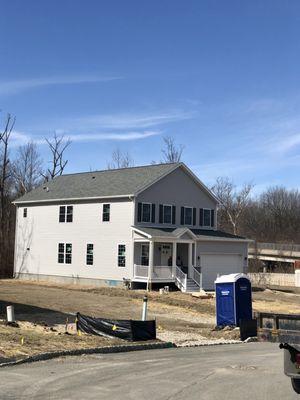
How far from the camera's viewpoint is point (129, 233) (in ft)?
127

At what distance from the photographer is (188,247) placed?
1619 inches

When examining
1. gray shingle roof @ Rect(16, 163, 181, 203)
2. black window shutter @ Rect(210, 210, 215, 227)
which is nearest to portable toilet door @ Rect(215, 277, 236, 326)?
gray shingle roof @ Rect(16, 163, 181, 203)

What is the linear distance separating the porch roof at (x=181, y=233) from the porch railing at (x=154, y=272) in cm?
212

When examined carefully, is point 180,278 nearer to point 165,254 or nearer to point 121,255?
point 165,254

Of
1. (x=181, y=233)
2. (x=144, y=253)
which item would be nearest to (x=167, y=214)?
(x=181, y=233)

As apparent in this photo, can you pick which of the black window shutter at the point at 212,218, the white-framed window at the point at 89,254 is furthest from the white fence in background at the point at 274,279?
the white-framed window at the point at 89,254

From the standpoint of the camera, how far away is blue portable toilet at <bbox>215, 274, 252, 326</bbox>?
21531mm

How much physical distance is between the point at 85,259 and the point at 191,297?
9.86 metres

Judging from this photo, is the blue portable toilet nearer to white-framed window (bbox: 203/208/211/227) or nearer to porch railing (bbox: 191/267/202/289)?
porch railing (bbox: 191/267/202/289)

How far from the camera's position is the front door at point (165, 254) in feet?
133

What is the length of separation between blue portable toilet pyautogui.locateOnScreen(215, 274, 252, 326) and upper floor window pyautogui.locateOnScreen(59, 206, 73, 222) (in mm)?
22659

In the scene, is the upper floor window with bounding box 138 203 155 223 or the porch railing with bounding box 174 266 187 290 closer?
the porch railing with bounding box 174 266 187 290

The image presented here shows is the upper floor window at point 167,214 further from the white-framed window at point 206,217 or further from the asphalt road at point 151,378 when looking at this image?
the asphalt road at point 151,378

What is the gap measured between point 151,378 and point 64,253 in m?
32.8
